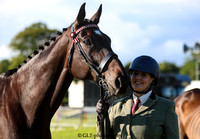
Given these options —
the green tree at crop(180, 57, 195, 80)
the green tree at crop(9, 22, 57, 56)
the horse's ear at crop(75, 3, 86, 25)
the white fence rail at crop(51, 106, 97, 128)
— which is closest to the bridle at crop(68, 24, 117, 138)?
the horse's ear at crop(75, 3, 86, 25)

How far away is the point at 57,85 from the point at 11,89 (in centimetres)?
62

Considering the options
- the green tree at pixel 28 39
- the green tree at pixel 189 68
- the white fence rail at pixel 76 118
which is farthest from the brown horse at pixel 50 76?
the green tree at pixel 189 68

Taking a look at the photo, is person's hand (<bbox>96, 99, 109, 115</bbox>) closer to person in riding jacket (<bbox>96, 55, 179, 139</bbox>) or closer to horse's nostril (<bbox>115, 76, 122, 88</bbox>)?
person in riding jacket (<bbox>96, 55, 179, 139</bbox>)

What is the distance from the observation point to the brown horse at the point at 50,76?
3193mm

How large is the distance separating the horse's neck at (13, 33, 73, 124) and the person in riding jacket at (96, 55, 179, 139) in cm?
68

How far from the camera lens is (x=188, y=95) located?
6.75 meters

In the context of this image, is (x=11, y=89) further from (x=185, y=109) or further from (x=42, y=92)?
(x=185, y=109)

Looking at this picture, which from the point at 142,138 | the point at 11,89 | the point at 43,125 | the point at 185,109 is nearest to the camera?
the point at 142,138

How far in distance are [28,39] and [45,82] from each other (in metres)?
41.2

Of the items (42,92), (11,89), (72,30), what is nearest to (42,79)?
(42,92)

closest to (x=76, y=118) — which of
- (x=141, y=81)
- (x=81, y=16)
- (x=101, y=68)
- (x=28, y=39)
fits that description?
(x=81, y=16)

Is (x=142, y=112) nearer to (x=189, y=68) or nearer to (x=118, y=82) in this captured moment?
(x=118, y=82)

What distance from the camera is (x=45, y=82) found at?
3.39 metres

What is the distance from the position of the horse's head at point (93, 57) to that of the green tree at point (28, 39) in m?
39.3
